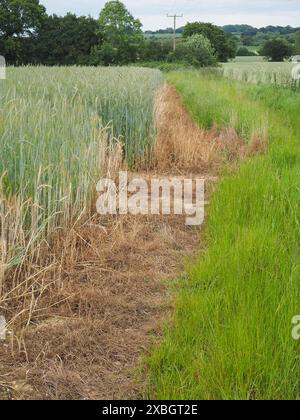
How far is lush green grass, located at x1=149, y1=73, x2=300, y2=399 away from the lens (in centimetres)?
214

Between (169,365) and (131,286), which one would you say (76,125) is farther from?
(169,365)

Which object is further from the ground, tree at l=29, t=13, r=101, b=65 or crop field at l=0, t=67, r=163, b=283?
tree at l=29, t=13, r=101, b=65

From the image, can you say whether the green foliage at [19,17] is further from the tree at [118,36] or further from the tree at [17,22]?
the tree at [118,36]

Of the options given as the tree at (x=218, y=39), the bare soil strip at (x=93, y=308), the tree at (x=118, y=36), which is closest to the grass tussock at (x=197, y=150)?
the bare soil strip at (x=93, y=308)

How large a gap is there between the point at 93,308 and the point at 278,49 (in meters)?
39.3

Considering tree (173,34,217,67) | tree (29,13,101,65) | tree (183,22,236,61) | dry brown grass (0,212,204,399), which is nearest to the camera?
dry brown grass (0,212,204,399)

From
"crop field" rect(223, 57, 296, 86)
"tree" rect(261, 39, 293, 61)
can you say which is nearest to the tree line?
"tree" rect(261, 39, 293, 61)

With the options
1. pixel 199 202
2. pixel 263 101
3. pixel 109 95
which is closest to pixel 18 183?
pixel 199 202

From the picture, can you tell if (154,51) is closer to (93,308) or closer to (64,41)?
(64,41)

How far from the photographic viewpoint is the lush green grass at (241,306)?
2139 millimetres

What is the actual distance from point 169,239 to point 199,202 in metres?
1.14

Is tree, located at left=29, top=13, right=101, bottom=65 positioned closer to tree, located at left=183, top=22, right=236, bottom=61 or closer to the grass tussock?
tree, located at left=183, top=22, right=236, bottom=61

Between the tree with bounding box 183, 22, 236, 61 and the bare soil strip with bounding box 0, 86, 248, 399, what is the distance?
53420 millimetres

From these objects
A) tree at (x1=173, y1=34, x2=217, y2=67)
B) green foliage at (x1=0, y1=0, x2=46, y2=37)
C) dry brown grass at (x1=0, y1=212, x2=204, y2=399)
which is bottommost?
dry brown grass at (x1=0, y1=212, x2=204, y2=399)
